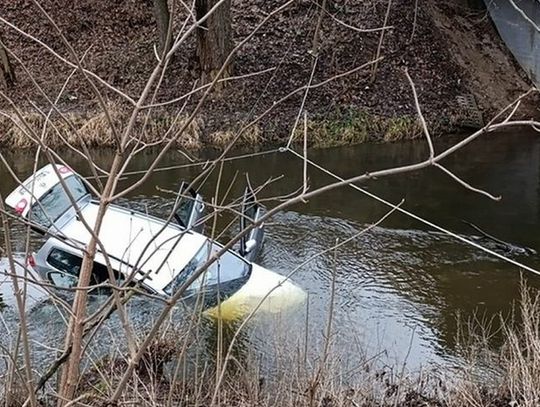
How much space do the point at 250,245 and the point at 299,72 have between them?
10025 millimetres

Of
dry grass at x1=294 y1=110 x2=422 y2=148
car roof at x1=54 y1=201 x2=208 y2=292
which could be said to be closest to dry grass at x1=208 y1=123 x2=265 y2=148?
dry grass at x1=294 y1=110 x2=422 y2=148

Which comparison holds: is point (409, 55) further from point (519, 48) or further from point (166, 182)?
point (166, 182)

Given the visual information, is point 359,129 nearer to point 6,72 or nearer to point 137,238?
point 6,72

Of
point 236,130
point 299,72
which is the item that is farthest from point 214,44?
point 236,130

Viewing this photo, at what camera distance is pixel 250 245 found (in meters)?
9.37

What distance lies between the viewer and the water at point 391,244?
822 cm

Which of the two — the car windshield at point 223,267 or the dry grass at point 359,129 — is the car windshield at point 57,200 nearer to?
the car windshield at point 223,267

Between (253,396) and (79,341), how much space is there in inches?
129

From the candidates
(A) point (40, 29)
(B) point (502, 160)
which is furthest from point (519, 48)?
(A) point (40, 29)

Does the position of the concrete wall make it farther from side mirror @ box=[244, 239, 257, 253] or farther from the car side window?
the car side window

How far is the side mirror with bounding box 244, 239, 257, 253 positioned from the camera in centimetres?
921

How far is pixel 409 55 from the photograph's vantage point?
19.5m

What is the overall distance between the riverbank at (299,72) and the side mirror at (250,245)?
6229 millimetres

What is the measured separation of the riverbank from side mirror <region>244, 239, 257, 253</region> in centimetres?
623
